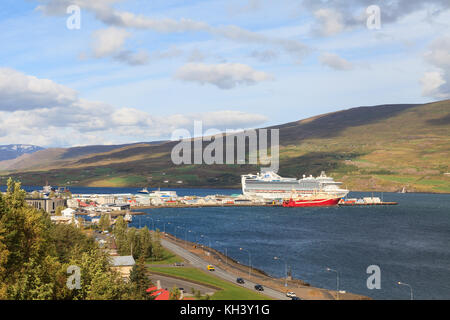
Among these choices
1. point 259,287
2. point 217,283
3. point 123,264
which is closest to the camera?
point 123,264

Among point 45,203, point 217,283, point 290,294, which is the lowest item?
point 290,294

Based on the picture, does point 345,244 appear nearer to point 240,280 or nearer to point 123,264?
point 240,280

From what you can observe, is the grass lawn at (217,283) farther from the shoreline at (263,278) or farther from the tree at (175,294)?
the tree at (175,294)

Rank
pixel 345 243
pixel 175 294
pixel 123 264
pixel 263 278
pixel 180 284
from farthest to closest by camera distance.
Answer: pixel 345 243 < pixel 263 278 < pixel 180 284 < pixel 123 264 < pixel 175 294

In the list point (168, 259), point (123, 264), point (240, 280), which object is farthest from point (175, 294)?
point (168, 259)

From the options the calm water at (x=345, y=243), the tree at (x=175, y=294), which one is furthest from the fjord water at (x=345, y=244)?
the tree at (x=175, y=294)
